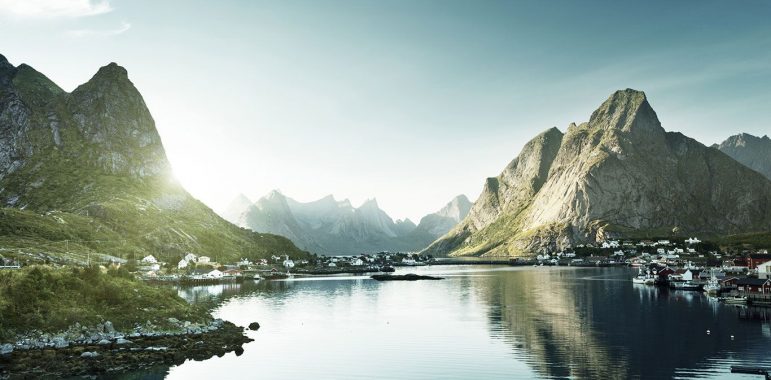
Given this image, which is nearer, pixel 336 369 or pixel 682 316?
pixel 336 369

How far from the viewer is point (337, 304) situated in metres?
133

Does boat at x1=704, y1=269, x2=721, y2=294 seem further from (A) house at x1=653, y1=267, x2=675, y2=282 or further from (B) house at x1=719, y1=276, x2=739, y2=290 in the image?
(A) house at x1=653, y1=267, x2=675, y2=282

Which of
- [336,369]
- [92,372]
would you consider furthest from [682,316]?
[92,372]

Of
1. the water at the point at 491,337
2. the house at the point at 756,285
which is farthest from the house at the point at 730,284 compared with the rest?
the water at the point at 491,337

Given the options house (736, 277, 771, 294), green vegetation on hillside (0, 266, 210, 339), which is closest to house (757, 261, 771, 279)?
house (736, 277, 771, 294)

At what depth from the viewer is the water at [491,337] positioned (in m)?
60.8

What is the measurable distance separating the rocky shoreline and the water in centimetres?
365

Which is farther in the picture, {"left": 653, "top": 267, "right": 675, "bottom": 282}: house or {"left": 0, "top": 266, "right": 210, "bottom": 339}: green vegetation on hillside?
{"left": 653, "top": 267, "right": 675, "bottom": 282}: house

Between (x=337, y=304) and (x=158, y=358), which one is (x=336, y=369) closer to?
(x=158, y=358)

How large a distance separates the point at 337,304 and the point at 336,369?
70196mm

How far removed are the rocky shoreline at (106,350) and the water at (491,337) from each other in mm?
3652

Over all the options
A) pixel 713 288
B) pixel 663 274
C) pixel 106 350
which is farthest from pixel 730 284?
pixel 106 350

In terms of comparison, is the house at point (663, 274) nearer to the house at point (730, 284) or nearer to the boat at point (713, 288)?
the boat at point (713, 288)

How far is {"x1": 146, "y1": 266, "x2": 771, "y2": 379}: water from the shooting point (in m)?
60.8
